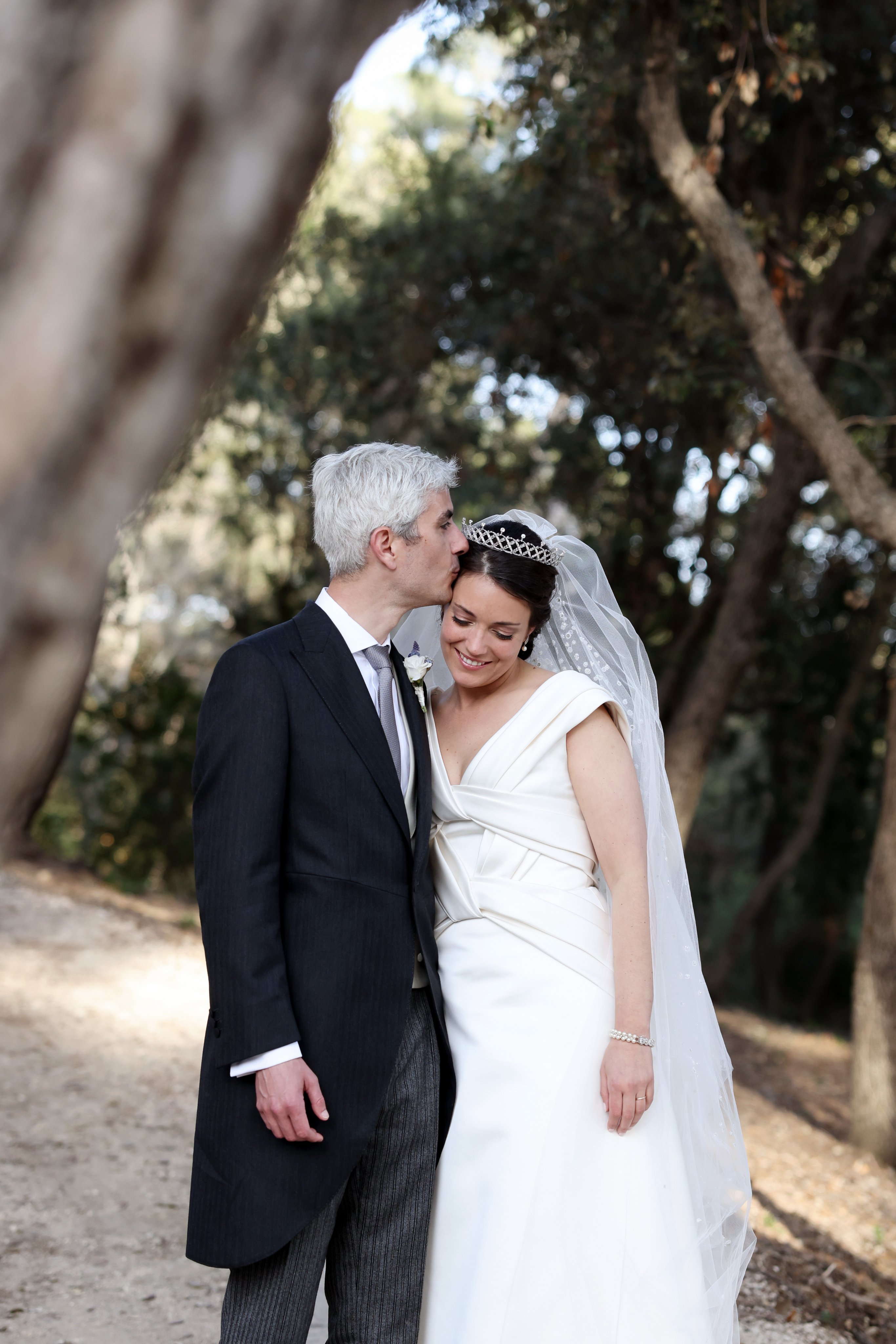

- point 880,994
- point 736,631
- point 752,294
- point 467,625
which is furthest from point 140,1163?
point 736,631

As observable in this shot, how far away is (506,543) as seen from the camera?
2605mm

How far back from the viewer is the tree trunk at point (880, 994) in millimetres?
5805

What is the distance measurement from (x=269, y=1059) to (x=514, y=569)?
3.78ft

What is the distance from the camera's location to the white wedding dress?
93.0 inches

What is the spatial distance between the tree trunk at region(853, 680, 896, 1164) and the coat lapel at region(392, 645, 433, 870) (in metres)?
3.91

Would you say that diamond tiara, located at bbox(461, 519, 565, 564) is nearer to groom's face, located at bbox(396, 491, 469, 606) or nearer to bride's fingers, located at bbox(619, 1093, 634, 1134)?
groom's face, located at bbox(396, 491, 469, 606)

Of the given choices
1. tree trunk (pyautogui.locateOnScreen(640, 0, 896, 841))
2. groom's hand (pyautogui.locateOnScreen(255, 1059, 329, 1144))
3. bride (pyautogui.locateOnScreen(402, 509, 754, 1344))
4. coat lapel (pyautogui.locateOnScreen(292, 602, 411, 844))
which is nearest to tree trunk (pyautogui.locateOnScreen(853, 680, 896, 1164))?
tree trunk (pyautogui.locateOnScreen(640, 0, 896, 841))

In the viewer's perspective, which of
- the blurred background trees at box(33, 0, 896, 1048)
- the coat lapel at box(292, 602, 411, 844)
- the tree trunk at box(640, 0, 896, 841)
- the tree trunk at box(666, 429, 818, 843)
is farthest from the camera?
the tree trunk at box(666, 429, 818, 843)

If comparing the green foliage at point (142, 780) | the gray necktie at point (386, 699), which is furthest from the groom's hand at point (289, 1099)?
the green foliage at point (142, 780)

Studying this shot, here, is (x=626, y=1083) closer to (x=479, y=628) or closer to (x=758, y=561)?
(x=479, y=628)

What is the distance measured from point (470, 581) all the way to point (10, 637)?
85.3 inches

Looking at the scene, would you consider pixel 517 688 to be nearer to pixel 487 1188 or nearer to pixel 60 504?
pixel 487 1188

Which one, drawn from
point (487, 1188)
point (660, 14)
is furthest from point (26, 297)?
point (660, 14)

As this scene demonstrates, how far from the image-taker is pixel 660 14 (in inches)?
216
